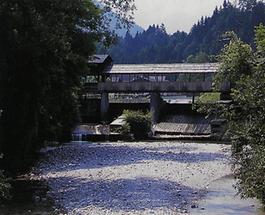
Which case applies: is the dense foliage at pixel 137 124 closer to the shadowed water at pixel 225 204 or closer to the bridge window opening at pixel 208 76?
the bridge window opening at pixel 208 76

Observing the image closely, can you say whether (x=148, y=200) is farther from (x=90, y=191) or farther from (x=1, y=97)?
(x=1, y=97)

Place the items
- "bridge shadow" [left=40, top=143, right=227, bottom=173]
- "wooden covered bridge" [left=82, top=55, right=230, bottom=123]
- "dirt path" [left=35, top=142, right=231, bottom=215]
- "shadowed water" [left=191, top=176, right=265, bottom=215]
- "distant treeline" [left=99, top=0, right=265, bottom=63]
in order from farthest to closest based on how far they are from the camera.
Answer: "distant treeline" [left=99, top=0, right=265, bottom=63]
"wooden covered bridge" [left=82, top=55, right=230, bottom=123]
"bridge shadow" [left=40, top=143, right=227, bottom=173]
"dirt path" [left=35, top=142, right=231, bottom=215]
"shadowed water" [left=191, top=176, right=265, bottom=215]

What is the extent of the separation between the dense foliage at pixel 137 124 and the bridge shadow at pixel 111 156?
8.79 meters

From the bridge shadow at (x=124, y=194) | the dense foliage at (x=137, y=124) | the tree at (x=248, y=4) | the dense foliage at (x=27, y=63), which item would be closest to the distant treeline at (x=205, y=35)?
the tree at (x=248, y=4)

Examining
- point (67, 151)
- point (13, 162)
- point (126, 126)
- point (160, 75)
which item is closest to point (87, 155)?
point (67, 151)

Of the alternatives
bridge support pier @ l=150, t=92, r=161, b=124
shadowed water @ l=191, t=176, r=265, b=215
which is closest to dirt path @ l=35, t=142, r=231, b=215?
shadowed water @ l=191, t=176, r=265, b=215

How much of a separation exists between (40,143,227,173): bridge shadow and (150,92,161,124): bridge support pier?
1632 cm

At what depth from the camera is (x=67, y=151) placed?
35.3m

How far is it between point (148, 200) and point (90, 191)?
2643 millimetres

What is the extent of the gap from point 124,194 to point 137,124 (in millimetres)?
27882

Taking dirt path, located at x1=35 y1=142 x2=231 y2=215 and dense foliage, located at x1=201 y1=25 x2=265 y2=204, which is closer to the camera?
dense foliage, located at x1=201 y1=25 x2=265 y2=204

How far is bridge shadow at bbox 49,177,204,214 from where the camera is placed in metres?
17.4

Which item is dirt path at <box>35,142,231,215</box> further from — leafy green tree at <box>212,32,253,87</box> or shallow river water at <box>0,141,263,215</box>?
leafy green tree at <box>212,32,253,87</box>

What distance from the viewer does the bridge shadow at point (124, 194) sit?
17375 millimetres
